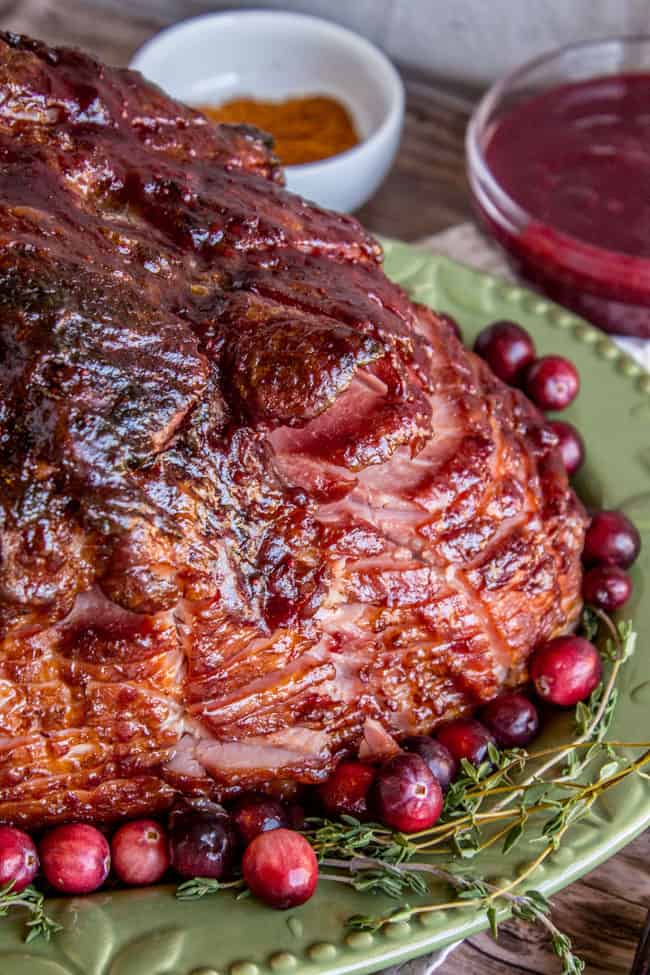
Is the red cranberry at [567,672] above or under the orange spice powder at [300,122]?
above

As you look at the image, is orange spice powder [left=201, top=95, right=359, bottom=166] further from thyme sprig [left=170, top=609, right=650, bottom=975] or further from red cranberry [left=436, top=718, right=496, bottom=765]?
thyme sprig [left=170, top=609, right=650, bottom=975]

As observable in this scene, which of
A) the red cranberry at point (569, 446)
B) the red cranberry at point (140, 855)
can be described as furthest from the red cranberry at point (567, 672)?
the red cranberry at point (140, 855)

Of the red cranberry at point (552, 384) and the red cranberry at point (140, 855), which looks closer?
the red cranberry at point (140, 855)

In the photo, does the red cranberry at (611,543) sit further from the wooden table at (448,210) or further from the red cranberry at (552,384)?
the wooden table at (448,210)

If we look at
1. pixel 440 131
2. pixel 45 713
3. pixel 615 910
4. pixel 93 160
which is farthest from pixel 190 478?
pixel 440 131

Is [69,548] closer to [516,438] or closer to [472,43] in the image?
[516,438]

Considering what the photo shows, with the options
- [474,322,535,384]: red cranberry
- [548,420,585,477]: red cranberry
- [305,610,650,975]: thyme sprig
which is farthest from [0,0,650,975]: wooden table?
[474,322,535,384]: red cranberry
